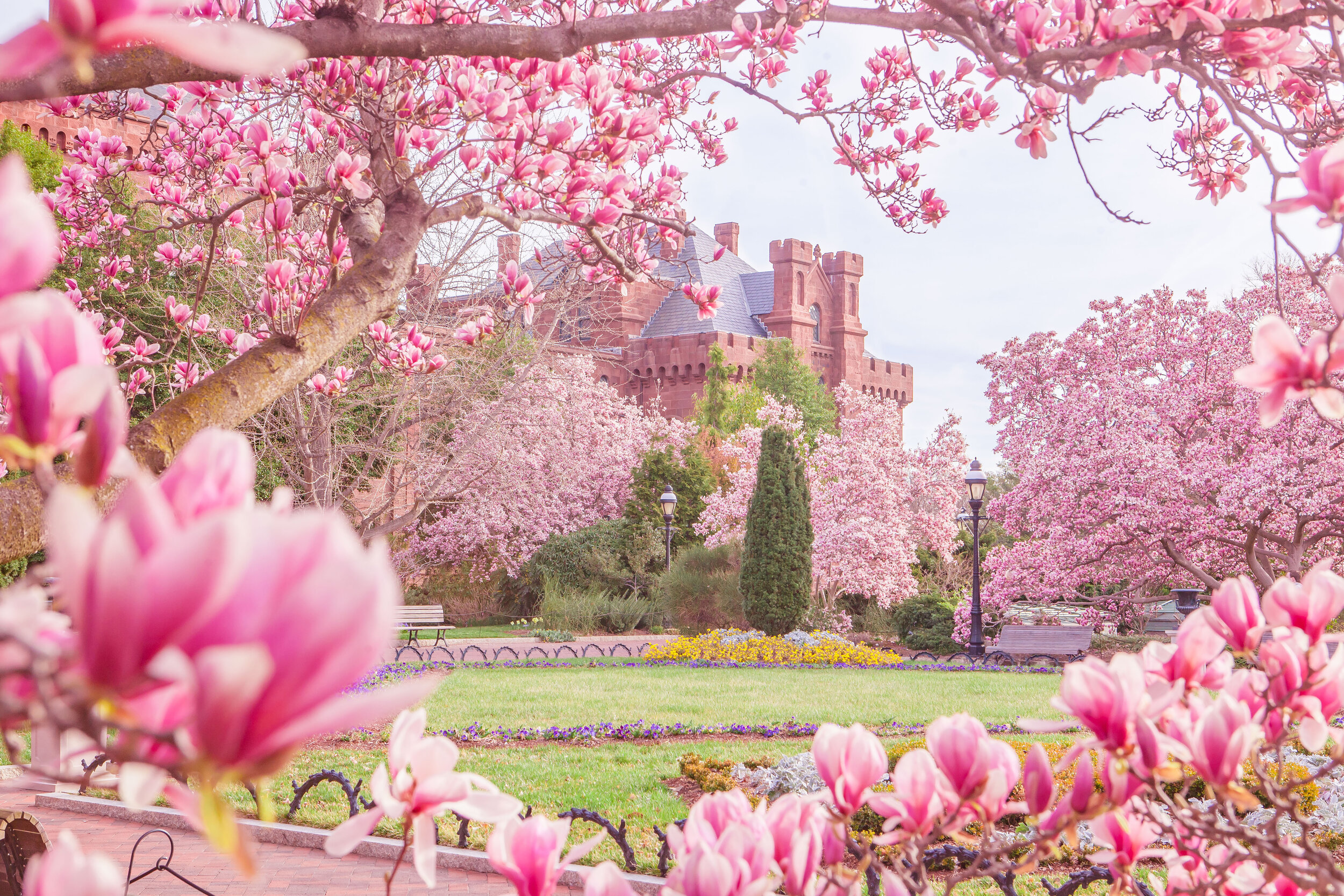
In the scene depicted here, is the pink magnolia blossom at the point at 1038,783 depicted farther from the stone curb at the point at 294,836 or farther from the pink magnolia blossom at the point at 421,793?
the stone curb at the point at 294,836

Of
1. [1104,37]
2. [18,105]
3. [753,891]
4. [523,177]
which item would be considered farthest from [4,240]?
[18,105]

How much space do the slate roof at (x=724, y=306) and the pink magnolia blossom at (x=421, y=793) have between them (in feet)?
142

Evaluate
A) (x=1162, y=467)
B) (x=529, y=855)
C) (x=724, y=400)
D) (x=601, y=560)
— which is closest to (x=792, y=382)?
(x=724, y=400)

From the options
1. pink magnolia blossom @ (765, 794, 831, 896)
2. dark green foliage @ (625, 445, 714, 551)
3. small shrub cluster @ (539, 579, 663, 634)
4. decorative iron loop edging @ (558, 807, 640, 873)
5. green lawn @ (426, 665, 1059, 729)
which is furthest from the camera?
dark green foliage @ (625, 445, 714, 551)

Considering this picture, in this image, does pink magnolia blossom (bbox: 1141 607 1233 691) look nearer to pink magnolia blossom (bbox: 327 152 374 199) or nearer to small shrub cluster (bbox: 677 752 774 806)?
pink magnolia blossom (bbox: 327 152 374 199)

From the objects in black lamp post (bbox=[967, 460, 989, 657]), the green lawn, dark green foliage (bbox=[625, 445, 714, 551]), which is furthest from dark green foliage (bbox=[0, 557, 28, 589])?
dark green foliage (bbox=[625, 445, 714, 551])

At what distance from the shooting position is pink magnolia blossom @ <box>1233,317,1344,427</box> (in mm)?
1204

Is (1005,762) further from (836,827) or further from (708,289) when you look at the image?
(708,289)

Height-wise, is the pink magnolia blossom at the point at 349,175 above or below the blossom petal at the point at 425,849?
above

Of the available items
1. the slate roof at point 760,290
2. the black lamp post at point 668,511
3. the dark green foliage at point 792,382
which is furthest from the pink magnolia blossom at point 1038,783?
the slate roof at point 760,290

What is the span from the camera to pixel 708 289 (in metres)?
4.59

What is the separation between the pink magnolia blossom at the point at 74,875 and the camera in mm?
580

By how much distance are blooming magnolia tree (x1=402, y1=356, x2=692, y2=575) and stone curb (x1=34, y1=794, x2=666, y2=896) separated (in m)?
13.4

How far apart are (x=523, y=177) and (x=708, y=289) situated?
50.3 inches
